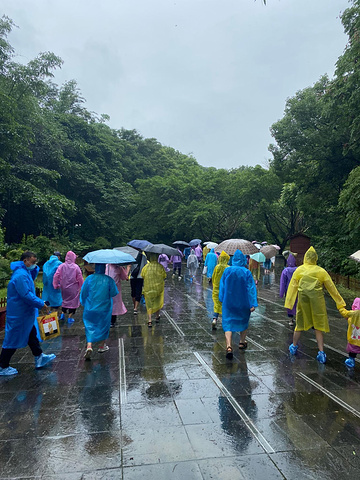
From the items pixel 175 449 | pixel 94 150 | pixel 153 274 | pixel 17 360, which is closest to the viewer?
pixel 175 449

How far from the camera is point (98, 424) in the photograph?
3.14 meters

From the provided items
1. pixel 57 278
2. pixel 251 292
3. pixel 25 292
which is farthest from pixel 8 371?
pixel 251 292

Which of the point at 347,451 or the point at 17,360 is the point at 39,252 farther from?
the point at 347,451

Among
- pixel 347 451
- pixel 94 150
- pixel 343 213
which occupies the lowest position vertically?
pixel 347 451

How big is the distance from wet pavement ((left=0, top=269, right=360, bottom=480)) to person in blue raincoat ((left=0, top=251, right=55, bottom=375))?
36cm

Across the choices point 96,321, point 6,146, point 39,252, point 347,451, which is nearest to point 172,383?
point 96,321

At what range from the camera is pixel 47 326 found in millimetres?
4906

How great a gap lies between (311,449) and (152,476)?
1.37m

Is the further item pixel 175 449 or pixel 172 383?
pixel 172 383

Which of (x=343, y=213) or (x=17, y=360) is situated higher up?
(x=343, y=213)

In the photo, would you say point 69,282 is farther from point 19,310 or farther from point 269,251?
point 269,251

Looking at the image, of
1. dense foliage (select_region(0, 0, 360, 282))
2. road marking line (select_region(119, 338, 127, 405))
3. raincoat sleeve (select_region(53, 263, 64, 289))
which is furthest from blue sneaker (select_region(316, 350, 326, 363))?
dense foliage (select_region(0, 0, 360, 282))

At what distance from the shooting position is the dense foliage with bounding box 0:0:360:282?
1377 cm

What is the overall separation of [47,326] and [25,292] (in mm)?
891
